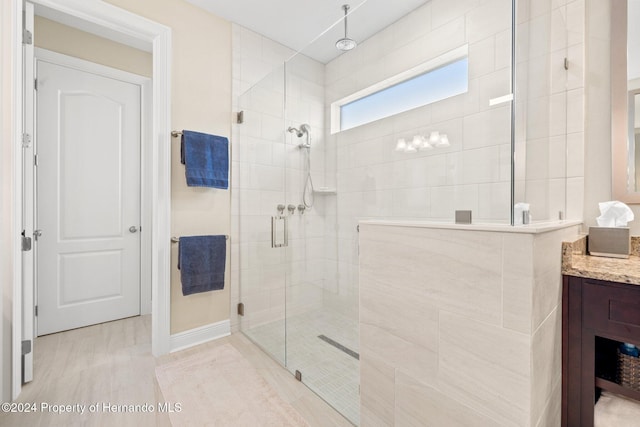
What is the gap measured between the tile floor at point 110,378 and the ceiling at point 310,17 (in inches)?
88.1

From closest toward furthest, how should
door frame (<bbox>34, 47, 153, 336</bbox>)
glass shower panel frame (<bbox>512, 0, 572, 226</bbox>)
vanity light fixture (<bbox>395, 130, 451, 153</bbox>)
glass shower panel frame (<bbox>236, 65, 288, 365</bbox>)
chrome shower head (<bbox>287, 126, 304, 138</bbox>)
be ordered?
glass shower panel frame (<bbox>512, 0, 572, 226</bbox>)
vanity light fixture (<bbox>395, 130, 451, 153</bbox>)
chrome shower head (<bbox>287, 126, 304, 138</bbox>)
glass shower panel frame (<bbox>236, 65, 288, 365</bbox>)
door frame (<bbox>34, 47, 153, 336</bbox>)

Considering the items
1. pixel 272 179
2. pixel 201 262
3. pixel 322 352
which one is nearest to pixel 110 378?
pixel 201 262

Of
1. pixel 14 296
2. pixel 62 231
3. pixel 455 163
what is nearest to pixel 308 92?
pixel 455 163

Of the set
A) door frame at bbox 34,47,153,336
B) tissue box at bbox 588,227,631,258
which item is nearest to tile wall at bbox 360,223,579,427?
tissue box at bbox 588,227,631,258

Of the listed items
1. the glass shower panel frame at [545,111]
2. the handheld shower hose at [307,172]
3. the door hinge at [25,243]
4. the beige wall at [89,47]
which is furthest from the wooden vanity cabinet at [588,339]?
the beige wall at [89,47]

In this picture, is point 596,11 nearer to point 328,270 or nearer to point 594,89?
point 594,89

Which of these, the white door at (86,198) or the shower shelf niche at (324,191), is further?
the white door at (86,198)

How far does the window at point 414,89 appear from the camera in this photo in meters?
1.38

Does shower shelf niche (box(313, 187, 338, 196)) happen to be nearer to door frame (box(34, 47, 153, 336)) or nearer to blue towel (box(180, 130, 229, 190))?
blue towel (box(180, 130, 229, 190))

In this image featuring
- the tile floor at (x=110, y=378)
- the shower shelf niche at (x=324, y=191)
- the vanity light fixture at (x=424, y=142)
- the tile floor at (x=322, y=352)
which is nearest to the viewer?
the vanity light fixture at (x=424, y=142)

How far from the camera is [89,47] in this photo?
8.45ft

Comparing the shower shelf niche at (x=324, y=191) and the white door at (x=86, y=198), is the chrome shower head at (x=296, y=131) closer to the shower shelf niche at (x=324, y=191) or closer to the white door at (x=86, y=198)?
the shower shelf niche at (x=324, y=191)

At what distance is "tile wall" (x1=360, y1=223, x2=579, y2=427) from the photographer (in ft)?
2.70

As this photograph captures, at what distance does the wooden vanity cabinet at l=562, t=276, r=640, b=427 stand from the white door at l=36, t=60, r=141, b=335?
334 centimetres
